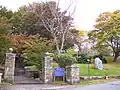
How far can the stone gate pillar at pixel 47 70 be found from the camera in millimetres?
19312

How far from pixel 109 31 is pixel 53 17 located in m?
9.06

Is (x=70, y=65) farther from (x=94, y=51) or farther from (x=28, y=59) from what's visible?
(x=94, y=51)

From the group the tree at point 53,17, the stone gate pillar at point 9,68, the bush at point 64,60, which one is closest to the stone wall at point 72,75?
the bush at point 64,60

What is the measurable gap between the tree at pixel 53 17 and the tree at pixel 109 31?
602 cm

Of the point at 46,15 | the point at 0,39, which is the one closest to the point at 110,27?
the point at 46,15

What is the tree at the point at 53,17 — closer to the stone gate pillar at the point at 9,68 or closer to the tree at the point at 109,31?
the tree at the point at 109,31

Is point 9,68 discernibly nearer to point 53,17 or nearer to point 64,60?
point 64,60

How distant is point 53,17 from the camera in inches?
1416

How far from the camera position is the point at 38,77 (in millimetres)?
22031

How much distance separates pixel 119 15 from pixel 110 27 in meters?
2.35

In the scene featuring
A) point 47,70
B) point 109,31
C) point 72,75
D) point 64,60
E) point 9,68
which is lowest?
point 72,75

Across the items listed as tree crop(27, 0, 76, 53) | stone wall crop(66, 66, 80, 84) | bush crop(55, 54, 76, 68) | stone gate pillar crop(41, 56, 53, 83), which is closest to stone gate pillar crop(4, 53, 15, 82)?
stone gate pillar crop(41, 56, 53, 83)

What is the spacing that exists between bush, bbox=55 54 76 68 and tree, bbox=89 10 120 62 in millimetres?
18862

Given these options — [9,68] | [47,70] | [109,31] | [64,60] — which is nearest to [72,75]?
[64,60]
